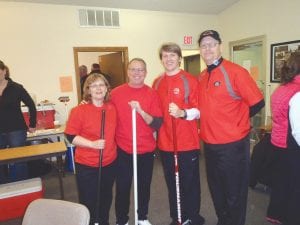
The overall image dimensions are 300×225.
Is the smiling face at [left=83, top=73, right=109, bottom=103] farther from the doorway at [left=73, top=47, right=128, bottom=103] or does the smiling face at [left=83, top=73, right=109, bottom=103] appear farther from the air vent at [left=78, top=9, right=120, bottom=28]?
the air vent at [left=78, top=9, right=120, bottom=28]

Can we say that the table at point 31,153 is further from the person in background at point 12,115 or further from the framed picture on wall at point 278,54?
the framed picture on wall at point 278,54

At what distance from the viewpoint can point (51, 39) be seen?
433 centimetres

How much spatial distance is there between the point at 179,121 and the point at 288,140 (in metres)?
0.81

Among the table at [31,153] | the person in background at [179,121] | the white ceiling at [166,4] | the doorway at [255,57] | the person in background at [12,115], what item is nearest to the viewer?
the person in background at [179,121]

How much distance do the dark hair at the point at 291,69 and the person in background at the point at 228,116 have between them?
0.27 metres

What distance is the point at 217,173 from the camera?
2.04 metres

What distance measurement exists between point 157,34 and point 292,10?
7.40 ft

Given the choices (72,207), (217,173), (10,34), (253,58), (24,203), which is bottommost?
(24,203)

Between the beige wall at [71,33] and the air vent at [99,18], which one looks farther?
the air vent at [99,18]

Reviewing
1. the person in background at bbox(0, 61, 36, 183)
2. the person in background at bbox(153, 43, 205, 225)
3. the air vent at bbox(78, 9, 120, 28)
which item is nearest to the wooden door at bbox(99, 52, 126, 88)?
the air vent at bbox(78, 9, 120, 28)

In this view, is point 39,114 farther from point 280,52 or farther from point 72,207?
point 280,52

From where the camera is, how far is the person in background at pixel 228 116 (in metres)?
1.86

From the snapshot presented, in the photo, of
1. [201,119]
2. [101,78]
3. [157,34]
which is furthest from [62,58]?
[201,119]

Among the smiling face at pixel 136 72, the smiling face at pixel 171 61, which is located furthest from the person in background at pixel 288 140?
the smiling face at pixel 136 72
